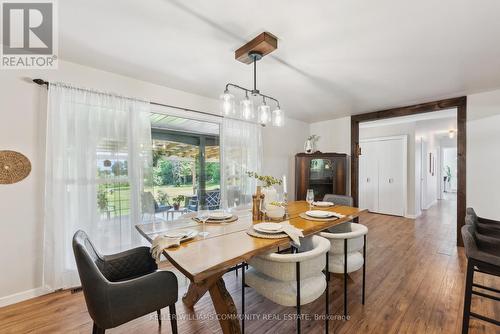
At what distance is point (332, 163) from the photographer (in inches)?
165

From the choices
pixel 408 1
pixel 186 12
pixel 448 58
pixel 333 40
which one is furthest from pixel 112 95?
pixel 448 58

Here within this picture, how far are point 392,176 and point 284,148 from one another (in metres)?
3.13

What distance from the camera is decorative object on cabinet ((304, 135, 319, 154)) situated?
411 cm

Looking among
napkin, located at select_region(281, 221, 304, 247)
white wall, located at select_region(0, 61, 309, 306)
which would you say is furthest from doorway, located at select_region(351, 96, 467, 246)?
white wall, located at select_region(0, 61, 309, 306)

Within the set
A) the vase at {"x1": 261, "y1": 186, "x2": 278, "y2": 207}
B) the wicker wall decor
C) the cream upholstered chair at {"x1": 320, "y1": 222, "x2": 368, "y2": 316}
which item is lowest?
the cream upholstered chair at {"x1": 320, "y1": 222, "x2": 368, "y2": 316}

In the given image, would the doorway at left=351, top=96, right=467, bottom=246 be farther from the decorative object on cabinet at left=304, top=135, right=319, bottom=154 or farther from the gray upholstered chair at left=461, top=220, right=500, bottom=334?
the gray upholstered chair at left=461, top=220, right=500, bottom=334

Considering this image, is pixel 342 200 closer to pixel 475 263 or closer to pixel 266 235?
pixel 475 263

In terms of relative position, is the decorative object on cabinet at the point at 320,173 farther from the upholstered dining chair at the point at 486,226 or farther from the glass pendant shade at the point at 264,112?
the glass pendant shade at the point at 264,112

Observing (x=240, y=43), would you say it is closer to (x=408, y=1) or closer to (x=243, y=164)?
(x=408, y=1)

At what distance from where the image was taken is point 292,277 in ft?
4.37

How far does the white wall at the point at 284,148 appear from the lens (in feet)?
13.5

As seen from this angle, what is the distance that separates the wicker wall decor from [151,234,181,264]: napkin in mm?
1680

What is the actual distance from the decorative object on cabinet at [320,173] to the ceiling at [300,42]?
1.57m

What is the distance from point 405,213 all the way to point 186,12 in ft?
20.0
